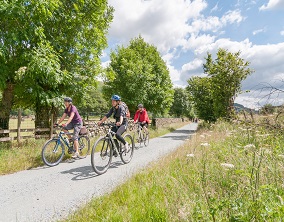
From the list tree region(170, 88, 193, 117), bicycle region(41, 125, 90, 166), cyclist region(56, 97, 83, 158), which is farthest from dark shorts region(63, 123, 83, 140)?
tree region(170, 88, 193, 117)

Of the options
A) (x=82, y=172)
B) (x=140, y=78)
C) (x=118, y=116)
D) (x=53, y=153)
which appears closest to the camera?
(x=82, y=172)

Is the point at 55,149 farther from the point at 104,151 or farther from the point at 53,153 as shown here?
the point at 104,151

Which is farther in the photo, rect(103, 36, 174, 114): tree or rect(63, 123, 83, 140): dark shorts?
rect(103, 36, 174, 114): tree

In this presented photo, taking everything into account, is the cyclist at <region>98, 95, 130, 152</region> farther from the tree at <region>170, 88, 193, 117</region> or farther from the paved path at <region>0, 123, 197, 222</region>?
the tree at <region>170, 88, 193, 117</region>

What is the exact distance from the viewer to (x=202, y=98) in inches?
1097

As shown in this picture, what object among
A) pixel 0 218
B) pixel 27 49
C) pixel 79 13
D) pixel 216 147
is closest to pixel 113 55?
pixel 79 13

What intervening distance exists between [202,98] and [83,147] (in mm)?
22809

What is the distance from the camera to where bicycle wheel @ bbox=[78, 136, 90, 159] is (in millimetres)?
8070

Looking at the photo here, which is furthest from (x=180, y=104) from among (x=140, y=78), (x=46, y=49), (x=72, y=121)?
(x=72, y=121)

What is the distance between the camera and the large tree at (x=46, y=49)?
8.30m

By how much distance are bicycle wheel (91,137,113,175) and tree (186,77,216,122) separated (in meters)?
21.9

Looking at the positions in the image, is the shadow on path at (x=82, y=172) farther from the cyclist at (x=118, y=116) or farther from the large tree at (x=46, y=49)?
the large tree at (x=46, y=49)

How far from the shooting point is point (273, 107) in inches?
163

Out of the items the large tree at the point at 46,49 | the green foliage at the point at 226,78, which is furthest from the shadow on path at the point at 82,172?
the green foliage at the point at 226,78
